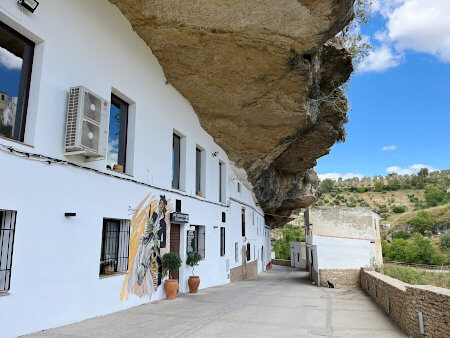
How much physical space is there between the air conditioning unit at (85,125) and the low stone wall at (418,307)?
260 inches

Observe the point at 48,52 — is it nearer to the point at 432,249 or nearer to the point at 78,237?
the point at 78,237

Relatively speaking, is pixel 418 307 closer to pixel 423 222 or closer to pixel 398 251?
pixel 398 251

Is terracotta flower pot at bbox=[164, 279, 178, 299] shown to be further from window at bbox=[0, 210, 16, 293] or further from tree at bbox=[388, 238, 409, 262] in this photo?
tree at bbox=[388, 238, 409, 262]

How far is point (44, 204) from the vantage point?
18.4ft

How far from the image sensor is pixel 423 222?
50625mm

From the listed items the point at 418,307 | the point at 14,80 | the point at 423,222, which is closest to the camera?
the point at 14,80

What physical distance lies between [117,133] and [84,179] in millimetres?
2280

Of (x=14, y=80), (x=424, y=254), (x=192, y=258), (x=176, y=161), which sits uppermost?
(x=14, y=80)

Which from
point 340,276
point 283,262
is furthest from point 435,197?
point 340,276

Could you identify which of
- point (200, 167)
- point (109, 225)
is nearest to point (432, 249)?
point (200, 167)

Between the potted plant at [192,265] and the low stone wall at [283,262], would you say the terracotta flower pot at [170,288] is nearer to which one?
the potted plant at [192,265]

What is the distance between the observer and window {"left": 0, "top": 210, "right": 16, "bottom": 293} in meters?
4.98

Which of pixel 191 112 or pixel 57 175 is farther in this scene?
pixel 191 112

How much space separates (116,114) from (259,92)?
4.87 m
